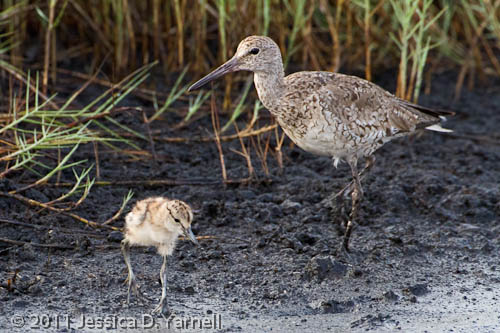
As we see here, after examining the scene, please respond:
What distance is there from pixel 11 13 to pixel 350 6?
325cm

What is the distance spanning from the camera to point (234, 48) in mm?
7594

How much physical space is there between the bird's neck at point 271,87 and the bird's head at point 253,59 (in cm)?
4

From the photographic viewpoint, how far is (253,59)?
568 centimetres

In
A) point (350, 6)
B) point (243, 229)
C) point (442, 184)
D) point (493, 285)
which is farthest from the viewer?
point (350, 6)

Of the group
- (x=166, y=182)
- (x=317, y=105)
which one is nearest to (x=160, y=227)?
(x=317, y=105)

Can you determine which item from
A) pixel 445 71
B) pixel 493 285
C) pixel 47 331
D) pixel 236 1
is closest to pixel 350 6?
→ pixel 236 1

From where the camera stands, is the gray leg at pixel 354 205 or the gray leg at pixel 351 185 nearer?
the gray leg at pixel 354 205

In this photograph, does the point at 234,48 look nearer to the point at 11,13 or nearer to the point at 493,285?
the point at 11,13

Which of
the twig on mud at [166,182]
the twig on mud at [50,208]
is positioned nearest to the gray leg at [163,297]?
the twig on mud at [50,208]

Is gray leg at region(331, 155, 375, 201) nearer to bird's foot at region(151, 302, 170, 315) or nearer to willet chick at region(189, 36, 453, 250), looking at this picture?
willet chick at region(189, 36, 453, 250)

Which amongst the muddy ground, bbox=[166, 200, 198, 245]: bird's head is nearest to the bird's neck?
the muddy ground

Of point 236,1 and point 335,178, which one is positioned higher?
point 236,1

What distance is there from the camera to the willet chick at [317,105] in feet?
18.2

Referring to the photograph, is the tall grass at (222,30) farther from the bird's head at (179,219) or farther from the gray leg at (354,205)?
the bird's head at (179,219)
